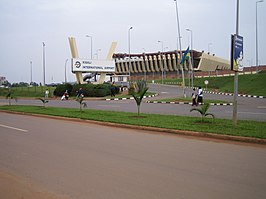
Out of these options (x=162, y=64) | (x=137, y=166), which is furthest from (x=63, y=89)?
(x=162, y=64)

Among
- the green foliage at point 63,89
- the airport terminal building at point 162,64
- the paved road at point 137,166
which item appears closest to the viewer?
the paved road at point 137,166

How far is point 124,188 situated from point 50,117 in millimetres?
13791

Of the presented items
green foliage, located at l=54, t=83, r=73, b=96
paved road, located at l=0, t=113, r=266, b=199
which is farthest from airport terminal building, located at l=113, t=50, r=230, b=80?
paved road, located at l=0, t=113, r=266, b=199

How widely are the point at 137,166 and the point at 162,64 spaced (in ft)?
303

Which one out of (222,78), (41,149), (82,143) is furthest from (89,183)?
(222,78)

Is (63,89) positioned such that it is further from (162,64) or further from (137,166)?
(162,64)

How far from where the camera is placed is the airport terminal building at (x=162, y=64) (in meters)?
90.7

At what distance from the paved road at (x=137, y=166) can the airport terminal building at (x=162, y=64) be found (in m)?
79.6

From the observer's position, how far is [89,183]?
17.7 ft

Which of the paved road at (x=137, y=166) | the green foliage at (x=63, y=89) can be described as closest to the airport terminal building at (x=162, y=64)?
the green foliage at (x=63, y=89)

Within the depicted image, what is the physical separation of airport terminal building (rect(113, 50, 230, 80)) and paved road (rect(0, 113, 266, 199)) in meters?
79.6

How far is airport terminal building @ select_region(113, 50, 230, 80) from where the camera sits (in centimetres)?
9069

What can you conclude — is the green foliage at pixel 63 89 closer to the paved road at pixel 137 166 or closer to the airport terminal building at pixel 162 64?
the paved road at pixel 137 166

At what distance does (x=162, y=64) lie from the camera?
97.6m
